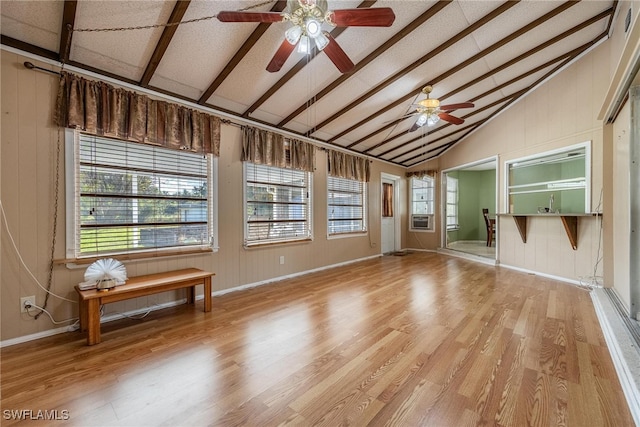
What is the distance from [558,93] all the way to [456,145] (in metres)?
2.42

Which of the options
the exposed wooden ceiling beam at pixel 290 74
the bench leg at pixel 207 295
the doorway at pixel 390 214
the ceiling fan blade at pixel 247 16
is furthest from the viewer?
the doorway at pixel 390 214

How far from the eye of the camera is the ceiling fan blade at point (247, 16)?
167 centimetres

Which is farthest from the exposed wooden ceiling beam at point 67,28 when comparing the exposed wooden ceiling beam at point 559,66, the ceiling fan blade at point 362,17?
the exposed wooden ceiling beam at point 559,66

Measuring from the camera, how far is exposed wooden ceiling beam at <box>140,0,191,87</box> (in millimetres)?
2057

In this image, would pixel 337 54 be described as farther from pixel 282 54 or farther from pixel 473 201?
pixel 473 201

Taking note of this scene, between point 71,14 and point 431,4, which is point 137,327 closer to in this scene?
point 71,14

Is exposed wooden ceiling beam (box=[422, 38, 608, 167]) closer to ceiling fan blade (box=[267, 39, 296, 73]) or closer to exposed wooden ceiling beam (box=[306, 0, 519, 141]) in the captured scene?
exposed wooden ceiling beam (box=[306, 0, 519, 141])

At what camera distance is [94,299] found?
2186mm

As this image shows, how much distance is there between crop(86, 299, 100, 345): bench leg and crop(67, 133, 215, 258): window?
0.64 meters

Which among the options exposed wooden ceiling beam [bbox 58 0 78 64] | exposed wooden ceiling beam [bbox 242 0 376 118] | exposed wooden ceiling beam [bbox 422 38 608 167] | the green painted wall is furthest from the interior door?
exposed wooden ceiling beam [bbox 58 0 78 64]

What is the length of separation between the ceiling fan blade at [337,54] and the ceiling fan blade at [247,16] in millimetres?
411

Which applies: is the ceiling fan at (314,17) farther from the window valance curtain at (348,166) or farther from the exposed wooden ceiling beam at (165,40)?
the window valance curtain at (348,166)

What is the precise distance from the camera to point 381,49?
283 cm

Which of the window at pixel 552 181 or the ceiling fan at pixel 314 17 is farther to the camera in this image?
the window at pixel 552 181
